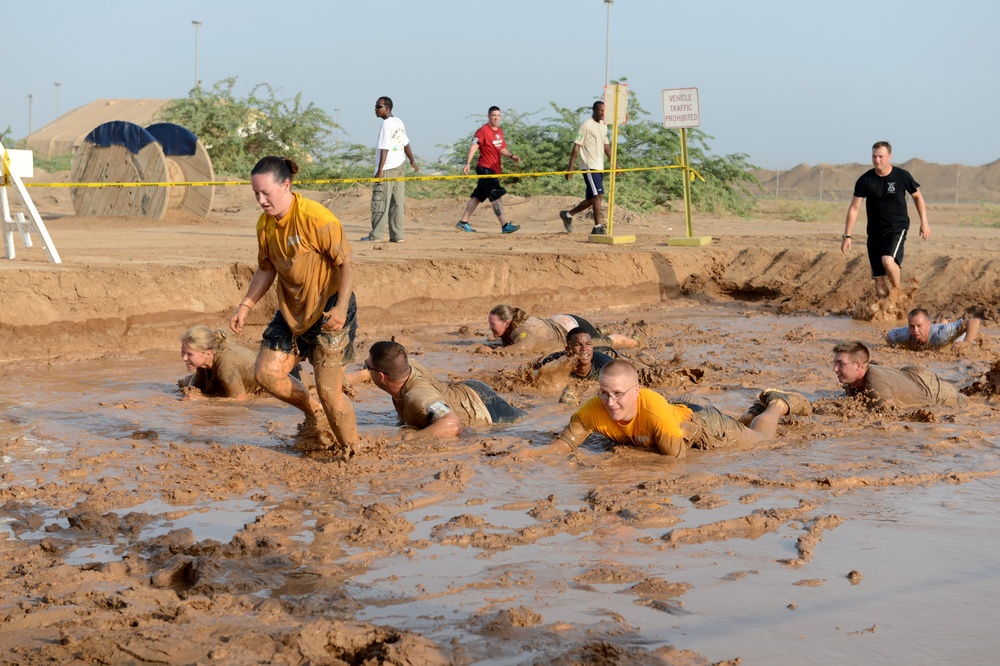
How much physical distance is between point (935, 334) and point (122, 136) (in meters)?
12.5

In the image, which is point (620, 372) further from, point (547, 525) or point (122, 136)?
point (122, 136)

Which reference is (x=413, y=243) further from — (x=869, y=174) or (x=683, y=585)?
(x=683, y=585)

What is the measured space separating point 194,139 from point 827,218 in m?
14.4

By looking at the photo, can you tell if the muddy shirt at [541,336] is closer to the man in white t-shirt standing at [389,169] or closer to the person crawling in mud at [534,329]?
the person crawling in mud at [534,329]

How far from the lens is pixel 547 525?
5.37 meters

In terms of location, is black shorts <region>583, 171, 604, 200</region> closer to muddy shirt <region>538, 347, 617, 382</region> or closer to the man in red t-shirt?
the man in red t-shirt

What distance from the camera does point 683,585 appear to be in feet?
15.0

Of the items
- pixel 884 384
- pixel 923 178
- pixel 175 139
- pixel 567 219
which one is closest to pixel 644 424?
pixel 884 384

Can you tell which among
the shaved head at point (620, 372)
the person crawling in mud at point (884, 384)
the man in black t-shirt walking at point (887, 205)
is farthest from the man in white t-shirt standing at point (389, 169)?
the shaved head at point (620, 372)

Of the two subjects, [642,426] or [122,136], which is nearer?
[642,426]

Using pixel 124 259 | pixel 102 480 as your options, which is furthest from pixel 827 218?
pixel 102 480

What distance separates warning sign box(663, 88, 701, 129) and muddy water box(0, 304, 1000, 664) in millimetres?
8341

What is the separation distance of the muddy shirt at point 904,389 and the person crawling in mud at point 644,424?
1.13m

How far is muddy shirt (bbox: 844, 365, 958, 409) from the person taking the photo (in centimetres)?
787
